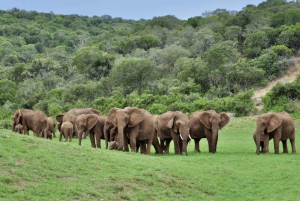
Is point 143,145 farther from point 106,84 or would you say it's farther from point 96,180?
point 106,84

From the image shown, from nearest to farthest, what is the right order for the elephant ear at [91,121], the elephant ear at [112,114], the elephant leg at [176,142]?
1. the elephant ear at [112,114]
2. the elephant leg at [176,142]
3. the elephant ear at [91,121]

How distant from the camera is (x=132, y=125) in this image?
2075 cm

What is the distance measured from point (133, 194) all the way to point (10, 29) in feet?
497

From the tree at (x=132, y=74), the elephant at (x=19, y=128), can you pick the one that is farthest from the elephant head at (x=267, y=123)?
the tree at (x=132, y=74)

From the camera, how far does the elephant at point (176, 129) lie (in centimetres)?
2183

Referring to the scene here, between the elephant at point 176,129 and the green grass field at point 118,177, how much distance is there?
12.9 feet

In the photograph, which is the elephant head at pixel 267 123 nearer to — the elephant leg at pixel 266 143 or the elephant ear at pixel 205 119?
the elephant leg at pixel 266 143

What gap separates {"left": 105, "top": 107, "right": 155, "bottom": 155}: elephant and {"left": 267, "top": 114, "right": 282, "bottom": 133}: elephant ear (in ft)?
18.6

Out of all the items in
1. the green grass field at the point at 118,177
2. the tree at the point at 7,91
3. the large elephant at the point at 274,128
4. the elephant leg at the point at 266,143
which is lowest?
the green grass field at the point at 118,177

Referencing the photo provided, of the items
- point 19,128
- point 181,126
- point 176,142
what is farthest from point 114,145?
point 19,128

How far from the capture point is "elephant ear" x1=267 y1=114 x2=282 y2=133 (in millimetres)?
21859

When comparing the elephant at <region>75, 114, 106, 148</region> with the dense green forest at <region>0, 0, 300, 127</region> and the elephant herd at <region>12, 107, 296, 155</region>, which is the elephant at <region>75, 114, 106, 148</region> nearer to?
the elephant herd at <region>12, 107, 296, 155</region>

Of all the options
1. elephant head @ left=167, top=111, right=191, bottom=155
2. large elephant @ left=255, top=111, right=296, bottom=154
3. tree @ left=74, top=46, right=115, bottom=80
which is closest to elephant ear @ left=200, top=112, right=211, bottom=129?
elephant head @ left=167, top=111, right=191, bottom=155

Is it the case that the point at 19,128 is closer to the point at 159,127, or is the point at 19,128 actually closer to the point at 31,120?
the point at 31,120
